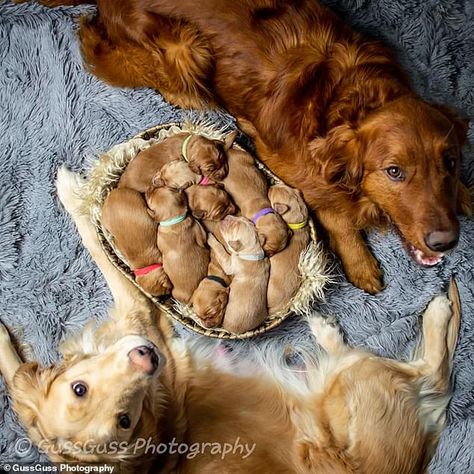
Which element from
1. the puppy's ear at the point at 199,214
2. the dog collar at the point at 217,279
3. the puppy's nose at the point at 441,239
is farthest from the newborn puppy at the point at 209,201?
the puppy's nose at the point at 441,239

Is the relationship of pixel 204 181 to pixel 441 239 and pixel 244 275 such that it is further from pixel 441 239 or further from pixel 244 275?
pixel 441 239

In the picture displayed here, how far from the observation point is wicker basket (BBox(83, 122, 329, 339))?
2.43 metres

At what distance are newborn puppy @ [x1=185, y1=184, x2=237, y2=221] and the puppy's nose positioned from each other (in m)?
0.70

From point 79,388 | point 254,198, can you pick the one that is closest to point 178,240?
point 254,198

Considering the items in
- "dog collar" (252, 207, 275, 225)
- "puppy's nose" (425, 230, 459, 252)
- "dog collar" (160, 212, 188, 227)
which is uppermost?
"puppy's nose" (425, 230, 459, 252)

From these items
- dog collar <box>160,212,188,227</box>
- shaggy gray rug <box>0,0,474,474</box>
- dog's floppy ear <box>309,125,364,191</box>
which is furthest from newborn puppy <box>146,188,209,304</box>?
dog's floppy ear <box>309,125,364,191</box>

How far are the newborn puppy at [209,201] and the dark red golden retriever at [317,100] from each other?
0.23 metres

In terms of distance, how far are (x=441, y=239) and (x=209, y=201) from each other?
79 centimetres

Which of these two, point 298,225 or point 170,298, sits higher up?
point 298,225

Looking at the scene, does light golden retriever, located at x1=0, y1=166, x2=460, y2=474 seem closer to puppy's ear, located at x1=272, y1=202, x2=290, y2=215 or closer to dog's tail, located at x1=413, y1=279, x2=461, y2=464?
dog's tail, located at x1=413, y1=279, x2=461, y2=464

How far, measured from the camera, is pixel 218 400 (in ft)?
7.81

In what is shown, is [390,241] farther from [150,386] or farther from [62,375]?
[62,375]

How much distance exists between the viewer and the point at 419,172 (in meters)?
2.05

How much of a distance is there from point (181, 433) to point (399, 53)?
66.9 inches
